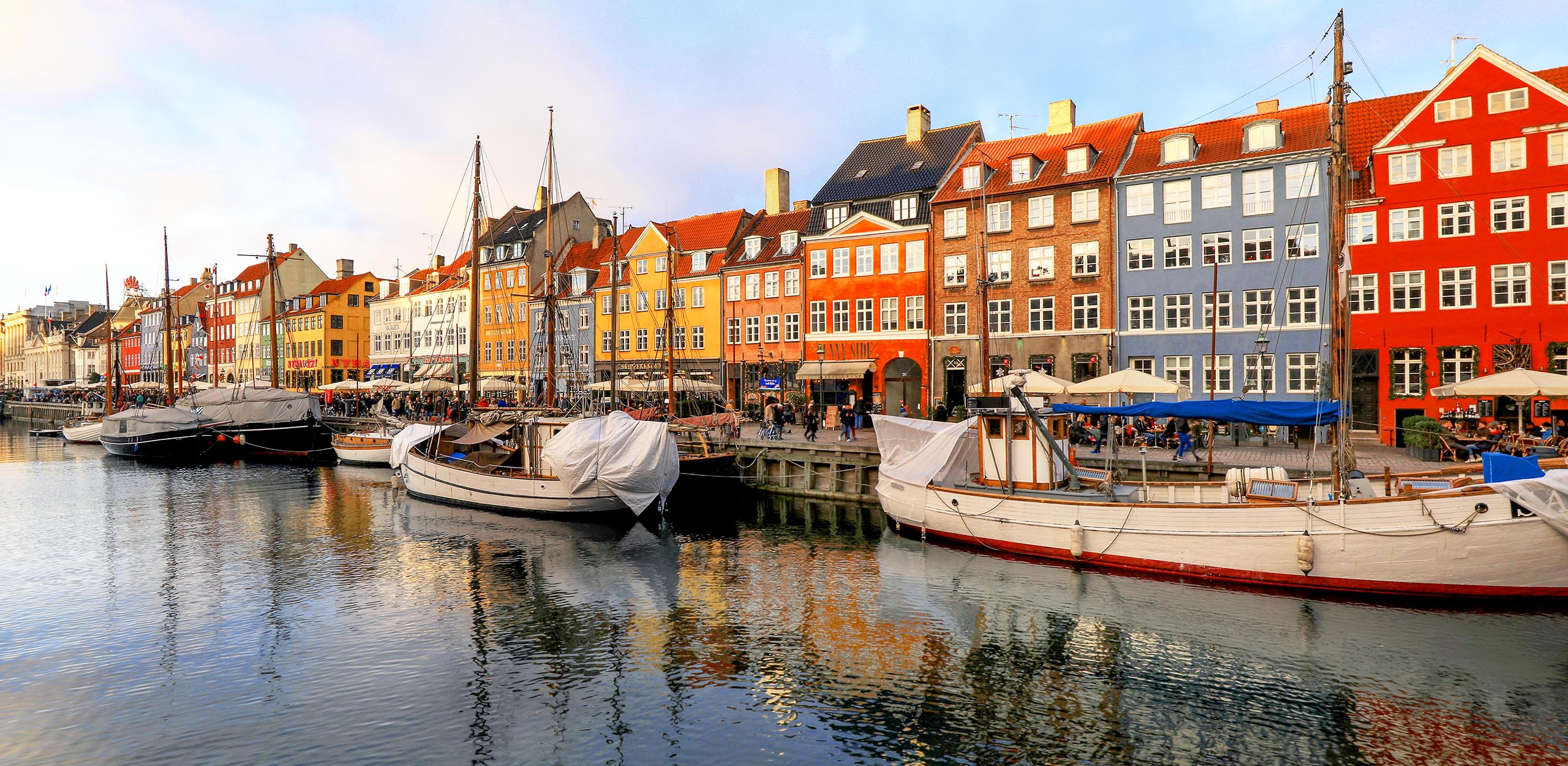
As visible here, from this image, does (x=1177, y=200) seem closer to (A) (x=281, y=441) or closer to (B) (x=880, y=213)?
(B) (x=880, y=213)

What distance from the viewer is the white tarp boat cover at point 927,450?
2477cm

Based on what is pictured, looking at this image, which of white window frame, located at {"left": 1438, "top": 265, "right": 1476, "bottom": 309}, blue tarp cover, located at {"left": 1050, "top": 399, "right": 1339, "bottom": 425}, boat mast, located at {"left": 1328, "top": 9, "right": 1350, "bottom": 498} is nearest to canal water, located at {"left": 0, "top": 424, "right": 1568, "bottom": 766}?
boat mast, located at {"left": 1328, "top": 9, "right": 1350, "bottom": 498}

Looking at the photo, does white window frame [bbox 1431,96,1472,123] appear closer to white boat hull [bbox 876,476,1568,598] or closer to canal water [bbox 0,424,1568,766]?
white boat hull [bbox 876,476,1568,598]

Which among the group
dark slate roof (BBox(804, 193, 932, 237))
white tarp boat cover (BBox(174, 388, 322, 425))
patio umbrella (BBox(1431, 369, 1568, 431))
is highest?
dark slate roof (BBox(804, 193, 932, 237))

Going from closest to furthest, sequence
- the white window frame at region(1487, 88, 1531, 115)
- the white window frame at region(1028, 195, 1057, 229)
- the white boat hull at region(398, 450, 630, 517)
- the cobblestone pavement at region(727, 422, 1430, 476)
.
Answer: the cobblestone pavement at region(727, 422, 1430, 476), the white boat hull at region(398, 450, 630, 517), the white window frame at region(1487, 88, 1531, 115), the white window frame at region(1028, 195, 1057, 229)

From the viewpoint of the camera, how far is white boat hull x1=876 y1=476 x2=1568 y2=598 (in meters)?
17.0

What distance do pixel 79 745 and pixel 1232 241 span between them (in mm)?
43284

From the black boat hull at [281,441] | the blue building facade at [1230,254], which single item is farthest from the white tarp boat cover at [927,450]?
the black boat hull at [281,441]

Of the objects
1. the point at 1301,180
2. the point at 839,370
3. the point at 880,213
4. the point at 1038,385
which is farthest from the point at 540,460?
the point at 1301,180

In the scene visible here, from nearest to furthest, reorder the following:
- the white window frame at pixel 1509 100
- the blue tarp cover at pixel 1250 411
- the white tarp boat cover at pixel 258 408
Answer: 1. the blue tarp cover at pixel 1250 411
2. the white window frame at pixel 1509 100
3. the white tarp boat cover at pixel 258 408

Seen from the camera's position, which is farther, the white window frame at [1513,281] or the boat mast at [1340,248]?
the white window frame at [1513,281]

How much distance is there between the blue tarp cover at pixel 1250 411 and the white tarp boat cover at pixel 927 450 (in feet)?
10.4

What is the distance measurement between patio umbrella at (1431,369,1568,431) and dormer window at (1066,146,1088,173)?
22.2 metres

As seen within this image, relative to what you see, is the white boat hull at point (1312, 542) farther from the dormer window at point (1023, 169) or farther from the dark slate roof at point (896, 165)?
the dark slate roof at point (896, 165)
